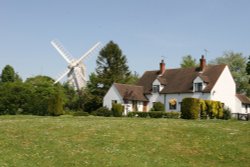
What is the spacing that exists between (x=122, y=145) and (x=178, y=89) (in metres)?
41.9

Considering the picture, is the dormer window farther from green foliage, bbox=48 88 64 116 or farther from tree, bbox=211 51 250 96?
tree, bbox=211 51 250 96

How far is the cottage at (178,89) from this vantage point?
209 ft

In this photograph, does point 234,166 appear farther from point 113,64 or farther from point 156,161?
point 113,64

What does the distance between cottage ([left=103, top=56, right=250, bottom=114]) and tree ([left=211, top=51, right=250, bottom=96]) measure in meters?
25.3

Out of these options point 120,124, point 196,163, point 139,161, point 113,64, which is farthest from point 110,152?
point 113,64

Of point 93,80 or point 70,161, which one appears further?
point 93,80

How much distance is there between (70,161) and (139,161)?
371 cm

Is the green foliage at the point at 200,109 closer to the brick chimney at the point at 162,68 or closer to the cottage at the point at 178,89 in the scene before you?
the cottage at the point at 178,89

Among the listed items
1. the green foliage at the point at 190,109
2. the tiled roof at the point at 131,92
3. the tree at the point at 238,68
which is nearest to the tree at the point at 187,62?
the tree at the point at 238,68

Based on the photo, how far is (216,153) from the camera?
2517 cm

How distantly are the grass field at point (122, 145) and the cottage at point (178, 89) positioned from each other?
3154 centimetres

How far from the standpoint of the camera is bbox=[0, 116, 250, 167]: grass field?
73.5ft

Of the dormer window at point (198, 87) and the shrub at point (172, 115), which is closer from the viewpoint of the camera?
the shrub at point (172, 115)

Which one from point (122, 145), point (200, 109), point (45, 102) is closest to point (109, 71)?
point (45, 102)
